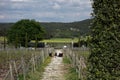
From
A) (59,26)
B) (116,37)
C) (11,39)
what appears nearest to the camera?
(116,37)

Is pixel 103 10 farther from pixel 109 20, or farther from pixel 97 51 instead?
pixel 97 51

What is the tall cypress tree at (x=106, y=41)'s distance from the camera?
7.99 meters

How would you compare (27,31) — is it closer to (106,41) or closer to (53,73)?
(53,73)

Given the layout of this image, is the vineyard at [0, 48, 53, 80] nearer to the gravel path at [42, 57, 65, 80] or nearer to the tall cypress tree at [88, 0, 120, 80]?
the gravel path at [42, 57, 65, 80]

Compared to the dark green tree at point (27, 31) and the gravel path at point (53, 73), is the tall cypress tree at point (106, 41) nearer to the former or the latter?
the gravel path at point (53, 73)

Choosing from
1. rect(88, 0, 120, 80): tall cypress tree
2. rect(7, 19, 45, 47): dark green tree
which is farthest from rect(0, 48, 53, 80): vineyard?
rect(7, 19, 45, 47): dark green tree

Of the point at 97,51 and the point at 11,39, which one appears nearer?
the point at 97,51

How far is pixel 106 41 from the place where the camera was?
8.03m

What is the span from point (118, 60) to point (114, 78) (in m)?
0.41

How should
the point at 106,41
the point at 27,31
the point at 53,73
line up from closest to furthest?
the point at 106,41 < the point at 53,73 < the point at 27,31

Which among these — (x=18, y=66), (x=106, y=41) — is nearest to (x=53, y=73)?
(x=18, y=66)

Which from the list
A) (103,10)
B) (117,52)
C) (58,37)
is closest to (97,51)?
(117,52)

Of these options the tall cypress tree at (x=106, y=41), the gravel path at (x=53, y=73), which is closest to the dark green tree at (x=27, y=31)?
the gravel path at (x=53, y=73)

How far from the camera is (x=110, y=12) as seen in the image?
8.01m
